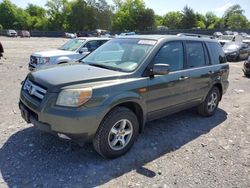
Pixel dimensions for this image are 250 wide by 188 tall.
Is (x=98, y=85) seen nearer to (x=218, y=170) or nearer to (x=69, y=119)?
(x=69, y=119)

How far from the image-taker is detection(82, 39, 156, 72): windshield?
14.4 feet

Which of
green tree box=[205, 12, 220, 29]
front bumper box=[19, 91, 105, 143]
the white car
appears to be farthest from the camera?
green tree box=[205, 12, 220, 29]

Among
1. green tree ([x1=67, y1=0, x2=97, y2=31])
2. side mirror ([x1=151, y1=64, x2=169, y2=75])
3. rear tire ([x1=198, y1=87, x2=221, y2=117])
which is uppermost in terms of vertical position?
green tree ([x1=67, y1=0, x2=97, y2=31])

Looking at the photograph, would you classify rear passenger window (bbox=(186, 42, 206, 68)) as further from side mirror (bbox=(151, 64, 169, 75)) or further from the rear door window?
side mirror (bbox=(151, 64, 169, 75))

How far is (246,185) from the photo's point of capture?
3623 mm

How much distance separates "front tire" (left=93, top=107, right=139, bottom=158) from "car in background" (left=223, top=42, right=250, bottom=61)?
16704 mm

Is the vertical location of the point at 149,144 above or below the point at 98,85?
below

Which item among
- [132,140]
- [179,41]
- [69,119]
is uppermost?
[179,41]

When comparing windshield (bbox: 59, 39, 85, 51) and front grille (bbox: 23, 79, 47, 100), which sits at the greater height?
windshield (bbox: 59, 39, 85, 51)

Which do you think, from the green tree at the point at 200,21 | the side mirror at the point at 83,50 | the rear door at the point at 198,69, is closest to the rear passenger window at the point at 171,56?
the rear door at the point at 198,69

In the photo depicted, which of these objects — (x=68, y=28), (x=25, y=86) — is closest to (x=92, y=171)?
(x=25, y=86)

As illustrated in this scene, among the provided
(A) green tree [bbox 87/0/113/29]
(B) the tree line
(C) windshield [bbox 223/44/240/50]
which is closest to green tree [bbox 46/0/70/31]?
(B) the tree line

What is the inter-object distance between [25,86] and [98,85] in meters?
1.36

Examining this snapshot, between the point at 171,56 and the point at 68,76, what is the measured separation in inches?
77.5
